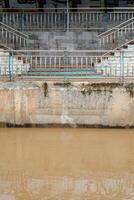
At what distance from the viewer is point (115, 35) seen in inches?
738

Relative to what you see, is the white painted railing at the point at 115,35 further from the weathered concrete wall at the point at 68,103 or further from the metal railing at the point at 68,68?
the weathered concrete wall at the point at 68,103

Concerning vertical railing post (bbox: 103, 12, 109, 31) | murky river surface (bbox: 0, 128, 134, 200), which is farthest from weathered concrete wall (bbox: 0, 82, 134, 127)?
vertical railing post (bbox: 103, 12, 109, 31)

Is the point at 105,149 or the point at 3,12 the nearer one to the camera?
the point at 105,149

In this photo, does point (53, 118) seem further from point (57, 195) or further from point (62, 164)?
point (57, 195)

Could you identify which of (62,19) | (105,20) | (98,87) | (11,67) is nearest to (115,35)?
(105,20)

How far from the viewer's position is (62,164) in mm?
9977

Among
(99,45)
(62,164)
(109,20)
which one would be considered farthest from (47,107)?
(109,20)

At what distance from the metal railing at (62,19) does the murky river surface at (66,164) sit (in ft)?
24.1

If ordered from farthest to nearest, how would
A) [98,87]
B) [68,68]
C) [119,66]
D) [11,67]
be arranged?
[119,66], [68,68], [11,67], [98,87]

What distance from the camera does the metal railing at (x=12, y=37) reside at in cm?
1853

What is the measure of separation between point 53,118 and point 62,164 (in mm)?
3568

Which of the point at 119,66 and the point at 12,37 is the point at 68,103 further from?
the point at 12,37

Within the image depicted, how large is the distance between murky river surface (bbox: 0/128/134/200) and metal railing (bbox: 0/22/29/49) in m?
6.09

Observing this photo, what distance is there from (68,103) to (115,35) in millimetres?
6244
